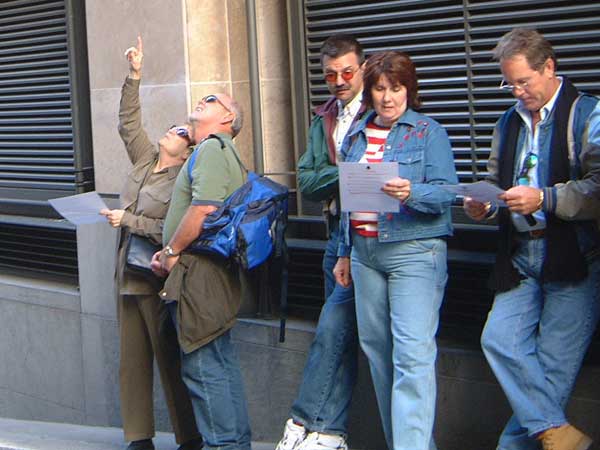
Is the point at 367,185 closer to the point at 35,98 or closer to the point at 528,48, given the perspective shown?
the point at 528,48

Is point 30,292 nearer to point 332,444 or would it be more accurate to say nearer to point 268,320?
point 268,320

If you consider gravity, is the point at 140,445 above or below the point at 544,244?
below

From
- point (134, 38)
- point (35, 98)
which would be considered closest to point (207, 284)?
point (134, 38)

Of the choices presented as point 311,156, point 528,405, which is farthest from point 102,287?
point 528,405

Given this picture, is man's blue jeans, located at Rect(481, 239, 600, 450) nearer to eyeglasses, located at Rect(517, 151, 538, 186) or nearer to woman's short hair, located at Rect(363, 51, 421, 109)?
eyeglasses, located at Rect(517, 151, 538, 186)

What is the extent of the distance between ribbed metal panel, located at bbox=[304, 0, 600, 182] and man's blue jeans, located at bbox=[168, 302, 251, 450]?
5.55 feet

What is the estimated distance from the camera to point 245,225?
595cm

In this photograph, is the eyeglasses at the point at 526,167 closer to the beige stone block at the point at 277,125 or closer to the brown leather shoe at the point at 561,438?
the brown leather shoe at the point at 561,438

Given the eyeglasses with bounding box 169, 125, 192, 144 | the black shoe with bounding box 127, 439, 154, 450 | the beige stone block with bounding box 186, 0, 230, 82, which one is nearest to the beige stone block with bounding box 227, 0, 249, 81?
the beige stone block with bounding box 186, 0, 230, 82

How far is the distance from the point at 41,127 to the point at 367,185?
502cm

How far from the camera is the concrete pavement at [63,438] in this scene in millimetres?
7210

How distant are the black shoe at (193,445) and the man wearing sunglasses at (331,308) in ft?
3.06

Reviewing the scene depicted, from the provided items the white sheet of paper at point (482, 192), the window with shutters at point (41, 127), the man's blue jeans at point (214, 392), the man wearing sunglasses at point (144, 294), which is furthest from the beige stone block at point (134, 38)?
the white sheet of paper at point (482, 192)

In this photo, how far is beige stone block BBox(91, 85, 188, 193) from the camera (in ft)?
25.6
